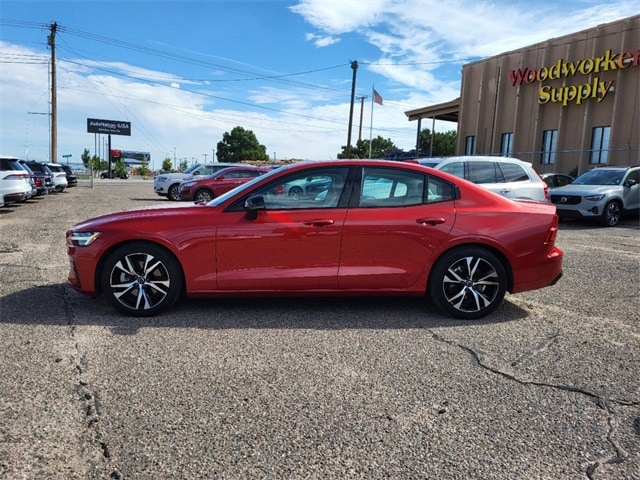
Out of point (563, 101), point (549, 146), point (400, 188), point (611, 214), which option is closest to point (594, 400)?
point (400, 188)

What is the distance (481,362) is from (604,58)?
24436 millimetres

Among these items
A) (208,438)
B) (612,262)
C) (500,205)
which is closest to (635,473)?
(208,438)

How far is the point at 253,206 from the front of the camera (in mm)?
4711

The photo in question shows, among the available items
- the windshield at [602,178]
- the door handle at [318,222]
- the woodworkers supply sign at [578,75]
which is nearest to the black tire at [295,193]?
the door handle at [318,222]

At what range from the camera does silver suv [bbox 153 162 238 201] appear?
68.6 ft

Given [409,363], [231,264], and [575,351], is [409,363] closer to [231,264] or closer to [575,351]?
[575,351]

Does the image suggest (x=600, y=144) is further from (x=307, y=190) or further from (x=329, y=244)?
(x=329, y=244)

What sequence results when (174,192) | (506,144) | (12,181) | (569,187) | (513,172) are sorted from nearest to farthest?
(513,172), (12,181), (569,187), (174,192), (506,144)

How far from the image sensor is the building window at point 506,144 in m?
29.5

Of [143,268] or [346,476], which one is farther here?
[143,268]

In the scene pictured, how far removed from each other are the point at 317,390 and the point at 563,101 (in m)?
26.3

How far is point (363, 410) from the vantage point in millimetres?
3113

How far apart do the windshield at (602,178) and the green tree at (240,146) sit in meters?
97.9

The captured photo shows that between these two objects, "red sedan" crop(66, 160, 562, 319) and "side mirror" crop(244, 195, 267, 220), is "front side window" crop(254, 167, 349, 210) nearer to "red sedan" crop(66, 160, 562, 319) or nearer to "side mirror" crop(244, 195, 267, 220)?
"red sedan" crop(66, 160, 562, 319)
